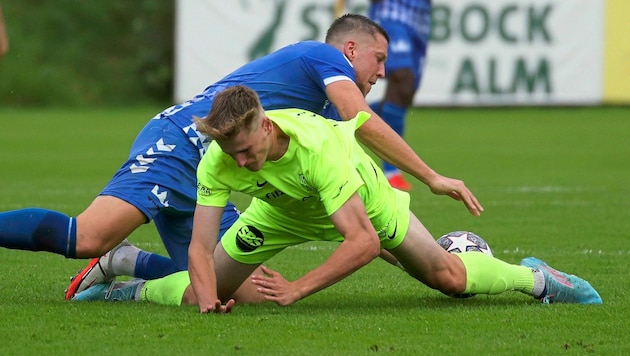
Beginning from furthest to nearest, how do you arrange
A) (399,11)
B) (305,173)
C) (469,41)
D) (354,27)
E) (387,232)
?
1. (469,41)
2. (399,11)
3. (354,27)
4. (387,232)
5. (305,173)

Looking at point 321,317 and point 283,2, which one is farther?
point 283,2

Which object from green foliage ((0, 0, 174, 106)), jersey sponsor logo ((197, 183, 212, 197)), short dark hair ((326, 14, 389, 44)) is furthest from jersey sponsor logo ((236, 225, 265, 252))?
green foliage ((0, 0, 174, 106))

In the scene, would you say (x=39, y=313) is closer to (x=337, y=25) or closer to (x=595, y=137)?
(x=337, y=25)

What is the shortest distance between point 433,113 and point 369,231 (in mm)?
18125

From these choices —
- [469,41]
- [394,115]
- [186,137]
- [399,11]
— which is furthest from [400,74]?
[469,41]

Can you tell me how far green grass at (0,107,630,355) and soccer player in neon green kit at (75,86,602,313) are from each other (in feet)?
0.47

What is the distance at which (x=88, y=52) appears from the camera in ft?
88.6

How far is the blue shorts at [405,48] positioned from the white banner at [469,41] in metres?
9.88

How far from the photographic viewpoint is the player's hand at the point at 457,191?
527 cm

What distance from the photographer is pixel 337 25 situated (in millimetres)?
6152

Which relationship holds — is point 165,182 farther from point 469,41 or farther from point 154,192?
point 469,41

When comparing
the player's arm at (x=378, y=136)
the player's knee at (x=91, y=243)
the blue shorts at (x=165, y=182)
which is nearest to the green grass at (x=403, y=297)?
the player's knee at (x=91, y=243)

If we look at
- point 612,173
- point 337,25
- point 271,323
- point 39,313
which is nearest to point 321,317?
point 271,323

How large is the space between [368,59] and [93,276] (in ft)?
5.63
